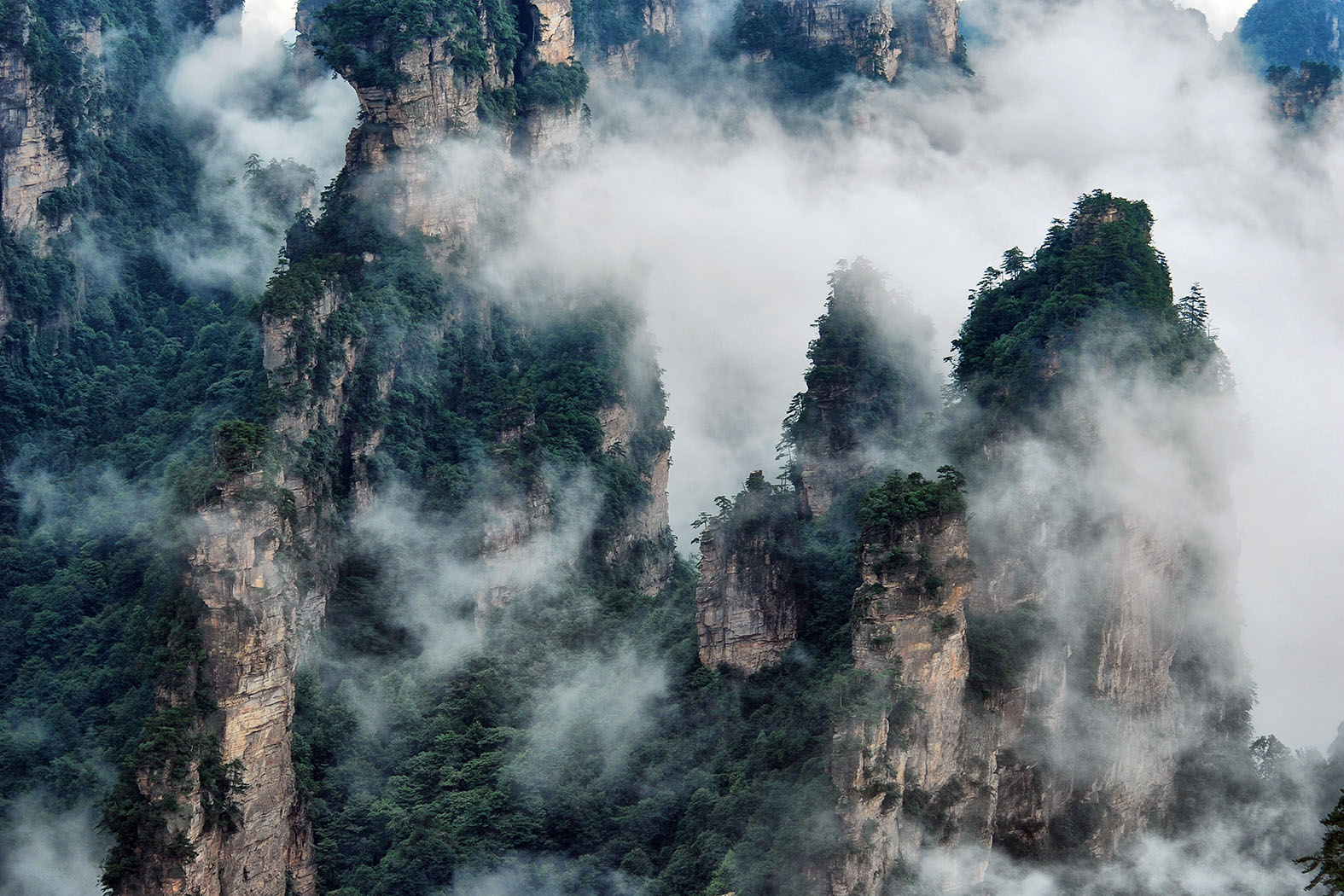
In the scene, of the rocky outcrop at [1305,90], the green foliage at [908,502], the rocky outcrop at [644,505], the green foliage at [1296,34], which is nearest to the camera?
the green foliage at [908,502]

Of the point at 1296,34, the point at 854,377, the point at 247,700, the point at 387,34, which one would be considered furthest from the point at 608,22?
the point at 247,700

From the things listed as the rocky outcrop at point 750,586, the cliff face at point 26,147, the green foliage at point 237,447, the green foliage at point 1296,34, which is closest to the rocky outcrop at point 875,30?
the green foliage at point 1296,34

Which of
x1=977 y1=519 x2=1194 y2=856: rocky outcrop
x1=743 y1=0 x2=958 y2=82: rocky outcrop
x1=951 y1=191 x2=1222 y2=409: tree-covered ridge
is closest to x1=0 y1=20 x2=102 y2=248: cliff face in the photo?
x1=743 y1=0 x2=958 y2=82: rocky outcrop

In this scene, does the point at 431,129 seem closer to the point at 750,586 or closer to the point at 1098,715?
the point at 750,586

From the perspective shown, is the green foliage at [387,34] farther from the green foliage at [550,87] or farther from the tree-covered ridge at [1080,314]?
the tree-covered ridge at [1080,314]

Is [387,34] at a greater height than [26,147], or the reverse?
[387,34]

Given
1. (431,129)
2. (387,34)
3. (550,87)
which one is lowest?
(431,129)

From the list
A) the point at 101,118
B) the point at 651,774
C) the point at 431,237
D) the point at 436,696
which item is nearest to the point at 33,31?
the point at 101,118
